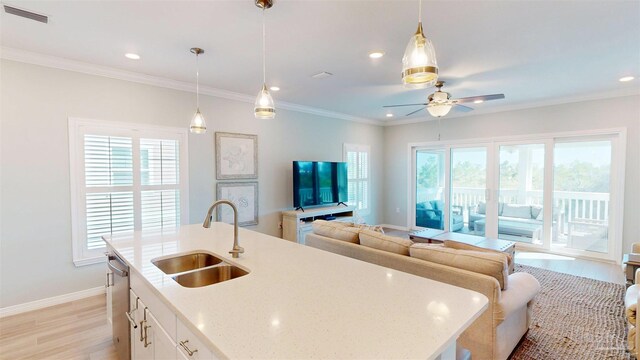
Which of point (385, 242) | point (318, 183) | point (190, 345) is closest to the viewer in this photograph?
point (190, 345)

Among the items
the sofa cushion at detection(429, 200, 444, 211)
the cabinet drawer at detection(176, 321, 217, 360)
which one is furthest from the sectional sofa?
the sofa cushion at detection(429, 200, 444, 211)

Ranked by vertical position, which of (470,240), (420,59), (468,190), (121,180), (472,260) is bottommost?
(470,240)

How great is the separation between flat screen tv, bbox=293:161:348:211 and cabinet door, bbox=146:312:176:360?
380cm

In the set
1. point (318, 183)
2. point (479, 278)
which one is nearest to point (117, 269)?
point (479, 278)

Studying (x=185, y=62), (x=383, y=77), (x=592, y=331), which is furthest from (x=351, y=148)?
(x=592, y=331)

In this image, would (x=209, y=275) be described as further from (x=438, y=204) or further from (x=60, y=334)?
(x=438, y=204)

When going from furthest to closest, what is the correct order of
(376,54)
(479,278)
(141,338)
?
1. (376,54)
2. (479,278)
3. (141,338)

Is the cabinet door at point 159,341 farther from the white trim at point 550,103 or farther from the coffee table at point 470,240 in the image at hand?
the white trim at point 550,103

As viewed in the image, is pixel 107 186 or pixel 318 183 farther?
pixel 318 183

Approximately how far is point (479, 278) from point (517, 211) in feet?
14.7

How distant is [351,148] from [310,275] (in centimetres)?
531

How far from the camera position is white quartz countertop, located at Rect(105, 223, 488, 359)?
979 mm

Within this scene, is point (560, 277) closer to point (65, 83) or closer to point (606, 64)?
point (606, 64)

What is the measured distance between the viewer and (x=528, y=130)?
540cm
